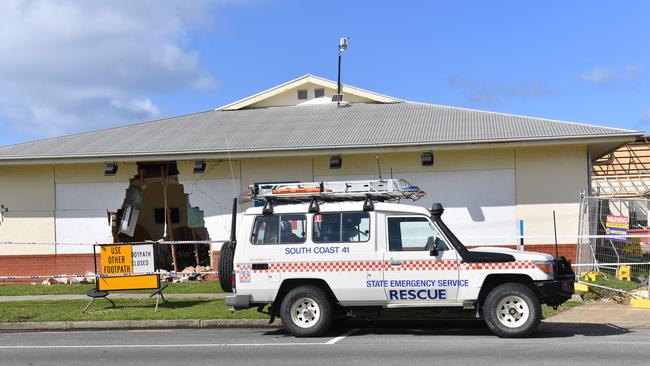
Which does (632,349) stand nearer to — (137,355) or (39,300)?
(137,355)

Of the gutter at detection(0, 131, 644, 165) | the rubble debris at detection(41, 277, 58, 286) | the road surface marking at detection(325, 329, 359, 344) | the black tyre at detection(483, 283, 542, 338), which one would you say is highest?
the gutter at detection(0, 131, 644, 165)

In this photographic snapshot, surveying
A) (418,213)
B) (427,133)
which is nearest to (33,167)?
(427,133)

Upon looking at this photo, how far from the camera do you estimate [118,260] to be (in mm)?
15266

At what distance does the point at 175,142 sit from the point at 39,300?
6.17m

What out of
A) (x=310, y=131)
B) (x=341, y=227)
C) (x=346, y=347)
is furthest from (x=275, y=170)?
(x=346, y=347)

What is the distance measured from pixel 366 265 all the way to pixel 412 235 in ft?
2.76

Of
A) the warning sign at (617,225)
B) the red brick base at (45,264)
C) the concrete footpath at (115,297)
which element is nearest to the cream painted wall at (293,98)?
the red brick base at (45,264)

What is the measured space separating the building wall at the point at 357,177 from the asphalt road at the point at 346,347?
6.43 meters

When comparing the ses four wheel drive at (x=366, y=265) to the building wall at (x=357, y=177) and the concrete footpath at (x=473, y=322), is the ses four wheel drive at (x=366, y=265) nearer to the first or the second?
the concrete footpath at (x=473, y=322)

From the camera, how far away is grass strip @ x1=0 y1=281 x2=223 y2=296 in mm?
18095

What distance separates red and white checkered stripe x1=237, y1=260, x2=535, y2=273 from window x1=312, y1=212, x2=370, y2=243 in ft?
1.23

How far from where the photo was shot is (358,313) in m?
11.4

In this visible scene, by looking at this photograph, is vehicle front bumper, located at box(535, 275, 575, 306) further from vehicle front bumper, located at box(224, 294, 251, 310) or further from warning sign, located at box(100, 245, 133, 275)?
warning sign, located at box(100, 245, 133, 275)

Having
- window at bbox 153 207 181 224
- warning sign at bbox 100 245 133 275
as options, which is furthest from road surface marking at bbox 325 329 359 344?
window at bbox 153 207 181 224
